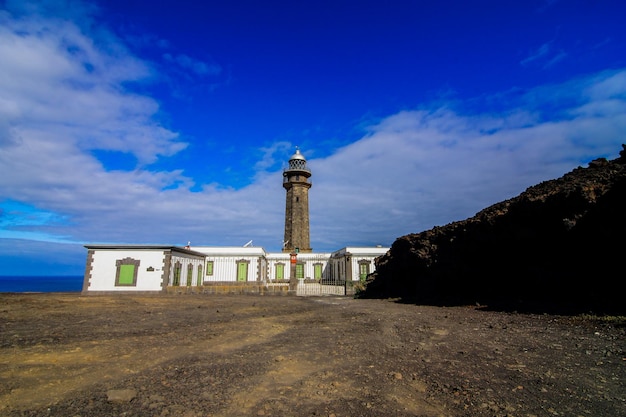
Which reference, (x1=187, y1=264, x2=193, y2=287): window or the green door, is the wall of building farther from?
the green door

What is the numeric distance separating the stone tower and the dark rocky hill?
78.2 ft

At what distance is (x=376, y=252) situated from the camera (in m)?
37.1

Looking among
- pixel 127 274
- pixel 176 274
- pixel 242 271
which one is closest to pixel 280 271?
pixel 242 271

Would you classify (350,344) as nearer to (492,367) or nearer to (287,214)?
(492,367)

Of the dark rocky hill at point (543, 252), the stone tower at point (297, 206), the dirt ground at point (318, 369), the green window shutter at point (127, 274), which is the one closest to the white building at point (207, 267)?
the green window shutter at point (127, 274)

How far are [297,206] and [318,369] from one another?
3727 cm

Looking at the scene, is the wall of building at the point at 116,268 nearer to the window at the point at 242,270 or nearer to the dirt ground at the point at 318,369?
the window at the point at 242,270

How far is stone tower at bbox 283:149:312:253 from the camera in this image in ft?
136

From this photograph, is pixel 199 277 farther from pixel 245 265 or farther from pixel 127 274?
pixel 127 274

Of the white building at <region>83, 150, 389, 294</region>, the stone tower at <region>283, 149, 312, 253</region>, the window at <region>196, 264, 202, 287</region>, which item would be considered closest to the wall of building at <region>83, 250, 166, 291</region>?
the white building at <region>83, 150, 389, 294</region>

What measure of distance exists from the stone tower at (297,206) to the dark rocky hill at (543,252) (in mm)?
23837

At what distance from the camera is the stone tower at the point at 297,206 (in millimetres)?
41344

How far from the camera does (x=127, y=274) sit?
2294 centimetres

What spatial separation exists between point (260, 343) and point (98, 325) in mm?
5524
